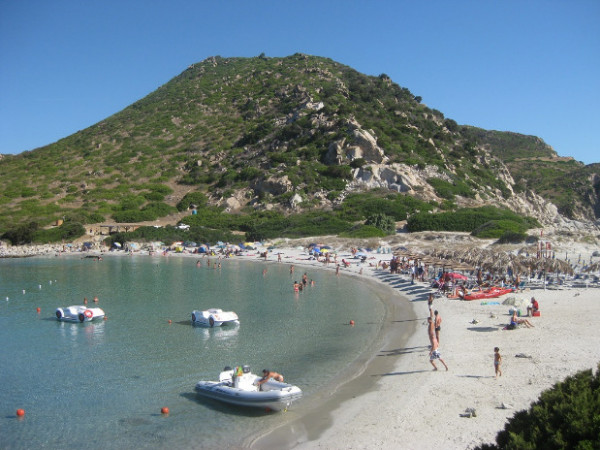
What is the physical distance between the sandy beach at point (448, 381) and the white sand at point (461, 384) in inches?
1.0

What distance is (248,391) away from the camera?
1284cm

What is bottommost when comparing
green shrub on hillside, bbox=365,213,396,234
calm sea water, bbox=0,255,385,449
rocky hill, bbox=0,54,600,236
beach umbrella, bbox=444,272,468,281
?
calm sea water, bbox=0,255,385,449

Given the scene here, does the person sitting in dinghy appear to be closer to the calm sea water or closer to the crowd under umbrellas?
the calm sea water

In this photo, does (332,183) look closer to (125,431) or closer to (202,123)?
(202,123)

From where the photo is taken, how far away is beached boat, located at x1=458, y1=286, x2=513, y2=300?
25436 mm

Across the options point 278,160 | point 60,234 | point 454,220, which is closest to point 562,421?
point 454,220

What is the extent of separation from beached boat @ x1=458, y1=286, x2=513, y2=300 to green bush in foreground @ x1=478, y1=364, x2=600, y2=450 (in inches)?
749

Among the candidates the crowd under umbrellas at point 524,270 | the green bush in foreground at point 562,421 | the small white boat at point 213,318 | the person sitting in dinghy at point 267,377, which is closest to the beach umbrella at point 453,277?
the crowd under umbrellas at point 524,270

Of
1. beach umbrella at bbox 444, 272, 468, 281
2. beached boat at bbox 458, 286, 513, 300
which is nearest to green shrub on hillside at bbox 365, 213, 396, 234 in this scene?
beach umbrella at bbox 444, 272, 468, 281

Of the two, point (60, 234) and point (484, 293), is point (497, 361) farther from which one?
point (60, 234)

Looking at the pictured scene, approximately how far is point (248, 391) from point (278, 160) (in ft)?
231

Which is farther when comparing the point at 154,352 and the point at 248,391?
the point at 154,352

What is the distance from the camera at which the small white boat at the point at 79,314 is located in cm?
2394

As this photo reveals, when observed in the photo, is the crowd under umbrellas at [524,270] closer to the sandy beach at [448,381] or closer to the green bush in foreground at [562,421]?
the sandy beach at [448,381]
